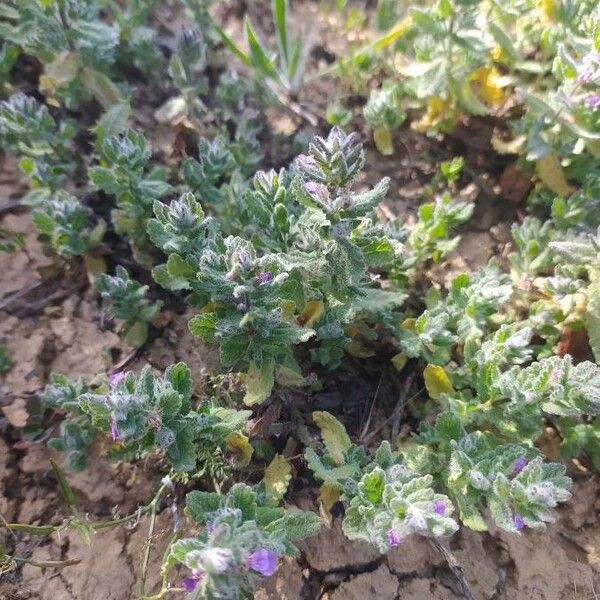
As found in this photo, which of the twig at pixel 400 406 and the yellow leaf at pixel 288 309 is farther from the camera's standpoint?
the twig at pixel 400 406

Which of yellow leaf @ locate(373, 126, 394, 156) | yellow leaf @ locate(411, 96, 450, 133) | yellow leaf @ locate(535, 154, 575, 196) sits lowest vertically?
yellow leaf @ locate(535, 154, 575, 196)

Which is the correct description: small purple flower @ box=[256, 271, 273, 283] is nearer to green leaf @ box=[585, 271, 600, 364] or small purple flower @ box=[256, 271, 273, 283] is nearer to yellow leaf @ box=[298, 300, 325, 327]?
yellow leaf @ box=[298, 300, 325, 327]

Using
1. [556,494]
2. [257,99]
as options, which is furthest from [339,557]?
[257,99]

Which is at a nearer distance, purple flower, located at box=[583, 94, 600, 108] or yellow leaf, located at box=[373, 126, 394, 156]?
purple flower, located at box=[583, 94, 600, 108]

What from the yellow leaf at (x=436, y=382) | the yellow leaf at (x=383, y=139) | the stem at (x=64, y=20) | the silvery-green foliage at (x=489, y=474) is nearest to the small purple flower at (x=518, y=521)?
the silvery-green foliage at (x=489, y=474)

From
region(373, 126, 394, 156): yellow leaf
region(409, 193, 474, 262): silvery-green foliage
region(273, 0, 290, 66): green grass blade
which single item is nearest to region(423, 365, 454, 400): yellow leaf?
region(409, 193, 474, 262): silvery-green foliage

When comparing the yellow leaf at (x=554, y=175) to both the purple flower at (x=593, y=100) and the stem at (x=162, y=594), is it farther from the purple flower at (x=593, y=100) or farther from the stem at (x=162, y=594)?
the stem at (x=162, y=594)

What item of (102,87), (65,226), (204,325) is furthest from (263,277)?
(102,87)
